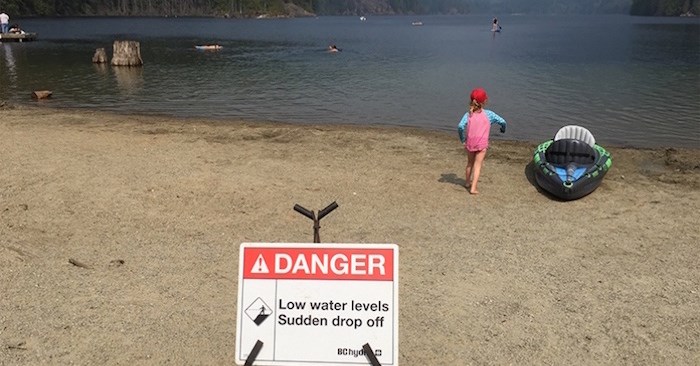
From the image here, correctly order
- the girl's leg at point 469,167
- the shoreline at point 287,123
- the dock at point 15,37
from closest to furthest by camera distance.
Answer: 1. the girl's leg at point 469,167
2. the shoreline at point 287,123
3. the dock at point 15,37

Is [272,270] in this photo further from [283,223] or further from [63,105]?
[63,105]

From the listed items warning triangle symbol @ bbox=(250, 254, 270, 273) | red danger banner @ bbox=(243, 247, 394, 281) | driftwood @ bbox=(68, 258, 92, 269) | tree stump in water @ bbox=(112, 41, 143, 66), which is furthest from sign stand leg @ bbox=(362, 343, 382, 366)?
tree stump in water @ bbox=(112, 41, 143, 66)

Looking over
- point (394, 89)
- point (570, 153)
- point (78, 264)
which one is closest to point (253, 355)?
point (78, 264)

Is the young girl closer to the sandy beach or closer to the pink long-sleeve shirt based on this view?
the pink long-sleeve shirt

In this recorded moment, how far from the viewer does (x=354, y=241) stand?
8602mm

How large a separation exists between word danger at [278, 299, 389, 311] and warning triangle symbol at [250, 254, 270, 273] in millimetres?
260

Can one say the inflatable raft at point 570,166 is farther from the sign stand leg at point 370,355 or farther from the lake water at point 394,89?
the sign stand leg at point 370,355

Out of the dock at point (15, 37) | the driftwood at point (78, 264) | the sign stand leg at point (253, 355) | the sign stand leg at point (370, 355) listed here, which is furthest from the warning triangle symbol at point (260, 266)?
the dock at point (15, 37)

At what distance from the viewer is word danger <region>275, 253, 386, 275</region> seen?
427cm

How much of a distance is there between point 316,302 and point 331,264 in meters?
0.31

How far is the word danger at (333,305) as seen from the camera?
4.26 meters

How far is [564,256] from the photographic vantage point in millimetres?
8148

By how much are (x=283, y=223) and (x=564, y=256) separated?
14.1ft

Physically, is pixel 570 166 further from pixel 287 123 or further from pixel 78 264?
pixel 287 123
